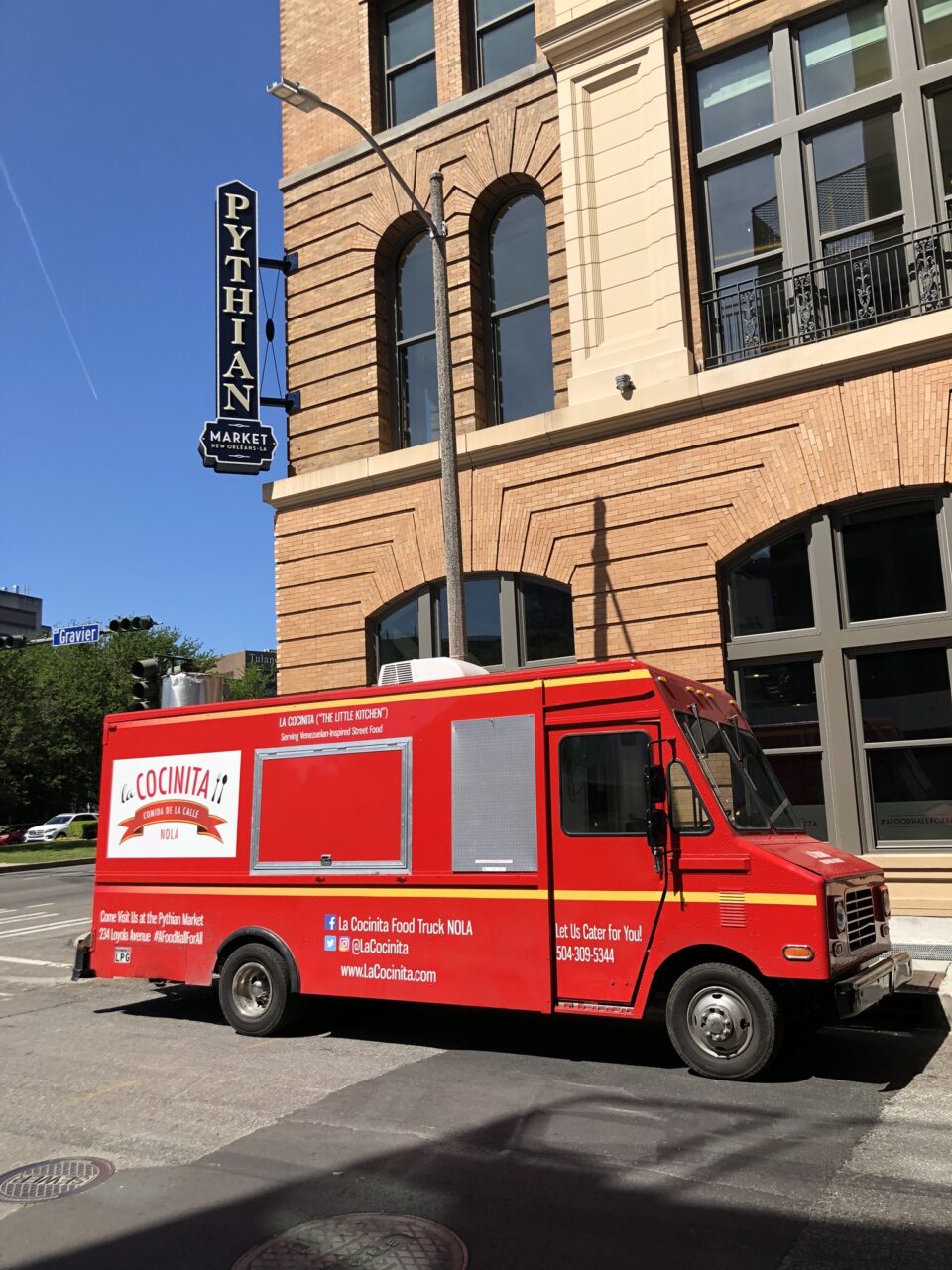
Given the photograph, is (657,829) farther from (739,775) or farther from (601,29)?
(601,29)

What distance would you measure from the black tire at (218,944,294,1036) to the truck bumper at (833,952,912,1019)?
14.4 ft

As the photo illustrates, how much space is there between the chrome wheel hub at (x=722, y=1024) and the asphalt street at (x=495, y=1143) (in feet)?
0.78

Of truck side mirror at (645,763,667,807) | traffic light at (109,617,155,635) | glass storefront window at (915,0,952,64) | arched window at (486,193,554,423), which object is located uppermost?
glass storefront window at (915,0,952,64)

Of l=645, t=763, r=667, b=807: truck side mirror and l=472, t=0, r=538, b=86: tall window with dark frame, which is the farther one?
l=472, t=0, r=538, b=86: tall window with dark frame

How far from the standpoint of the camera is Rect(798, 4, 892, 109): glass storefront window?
1223cm

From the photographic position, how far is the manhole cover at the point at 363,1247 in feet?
13.3

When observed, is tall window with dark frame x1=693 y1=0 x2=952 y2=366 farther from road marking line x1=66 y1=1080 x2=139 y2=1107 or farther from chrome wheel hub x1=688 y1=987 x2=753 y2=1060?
road marking line x1=66 y1=1080 x2=139 y2=1107

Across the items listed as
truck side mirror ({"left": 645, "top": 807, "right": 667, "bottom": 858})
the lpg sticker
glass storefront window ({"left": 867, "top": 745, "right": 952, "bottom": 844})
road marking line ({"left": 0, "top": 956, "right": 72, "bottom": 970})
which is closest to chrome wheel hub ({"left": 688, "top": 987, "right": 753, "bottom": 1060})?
truck side mirror ({"left": 645, "top": 807, "right": 667, "bottom": 858})

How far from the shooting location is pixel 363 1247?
165 inches

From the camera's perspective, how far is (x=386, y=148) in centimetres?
1603

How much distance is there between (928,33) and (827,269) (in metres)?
2.83

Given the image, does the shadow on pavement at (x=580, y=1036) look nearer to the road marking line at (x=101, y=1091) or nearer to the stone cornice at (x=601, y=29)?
the road marking line at (x=101, y=1091)

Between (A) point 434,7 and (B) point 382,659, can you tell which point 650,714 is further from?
(A) point 434,7

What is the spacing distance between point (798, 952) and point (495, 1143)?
2.22 meters
